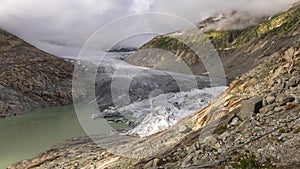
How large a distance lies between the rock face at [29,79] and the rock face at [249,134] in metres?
52.2

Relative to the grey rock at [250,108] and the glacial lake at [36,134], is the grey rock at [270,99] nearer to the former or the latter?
the grey rock at [250,108]

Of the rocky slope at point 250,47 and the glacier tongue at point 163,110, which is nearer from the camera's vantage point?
the glacier tongue at point 163,110

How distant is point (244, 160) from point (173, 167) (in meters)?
2.90

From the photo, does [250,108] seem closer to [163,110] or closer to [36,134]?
[163,110]

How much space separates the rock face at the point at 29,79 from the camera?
232ft

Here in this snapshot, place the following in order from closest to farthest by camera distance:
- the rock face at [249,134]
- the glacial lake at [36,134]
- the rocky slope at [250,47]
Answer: the rock face at [249,134] → the glacial lake at [36,134] → the rocky slope at [250,47]

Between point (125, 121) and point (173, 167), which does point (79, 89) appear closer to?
point (125, 121)

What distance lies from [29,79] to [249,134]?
75.5 m

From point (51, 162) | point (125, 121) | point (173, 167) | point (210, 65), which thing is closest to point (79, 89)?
point (125, 121)

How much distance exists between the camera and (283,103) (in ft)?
43.9

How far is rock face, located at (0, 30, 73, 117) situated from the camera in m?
70.8

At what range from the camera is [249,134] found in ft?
40.9

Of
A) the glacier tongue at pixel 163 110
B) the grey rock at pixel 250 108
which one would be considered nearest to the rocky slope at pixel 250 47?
Result: the glacier tongue at pixel 163 110

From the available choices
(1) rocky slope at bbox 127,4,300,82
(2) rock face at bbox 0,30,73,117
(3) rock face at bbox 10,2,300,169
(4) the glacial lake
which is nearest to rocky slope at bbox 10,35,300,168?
(3) rock face at bbox 10,2,300,169
